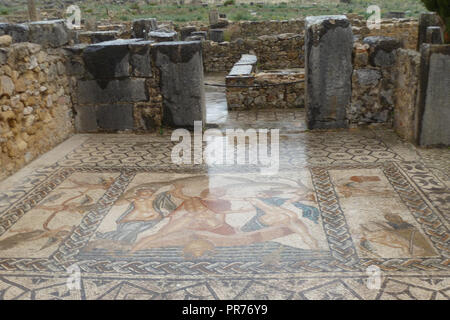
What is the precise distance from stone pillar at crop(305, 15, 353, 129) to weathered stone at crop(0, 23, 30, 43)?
382cm

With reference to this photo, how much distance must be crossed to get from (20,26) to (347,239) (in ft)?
17.0

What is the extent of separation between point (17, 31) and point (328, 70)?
14.0 ft

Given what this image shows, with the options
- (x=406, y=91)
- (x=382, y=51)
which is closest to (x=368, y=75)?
(x=382, y=51)

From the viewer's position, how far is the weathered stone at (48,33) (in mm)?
6047

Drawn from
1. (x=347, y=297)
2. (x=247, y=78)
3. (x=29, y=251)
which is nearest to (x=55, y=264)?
(x=29, y=251)

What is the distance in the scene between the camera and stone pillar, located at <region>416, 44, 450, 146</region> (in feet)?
16.8

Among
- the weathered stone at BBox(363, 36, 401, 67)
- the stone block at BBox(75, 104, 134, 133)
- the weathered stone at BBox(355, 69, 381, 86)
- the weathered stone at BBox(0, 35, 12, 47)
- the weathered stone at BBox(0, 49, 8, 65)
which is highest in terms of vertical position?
the weathered stone at BBox(0, 35, 12, 47)

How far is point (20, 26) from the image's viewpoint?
→ 6105mm

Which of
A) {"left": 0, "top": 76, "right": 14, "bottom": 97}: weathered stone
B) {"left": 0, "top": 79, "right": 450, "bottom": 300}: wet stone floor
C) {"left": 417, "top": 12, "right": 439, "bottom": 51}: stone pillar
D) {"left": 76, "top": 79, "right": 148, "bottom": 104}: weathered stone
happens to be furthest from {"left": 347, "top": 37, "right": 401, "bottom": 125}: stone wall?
{"left": 0, "top": 76, "right": 14, "bottom": 97}: weathered stone

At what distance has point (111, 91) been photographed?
6.54 meters

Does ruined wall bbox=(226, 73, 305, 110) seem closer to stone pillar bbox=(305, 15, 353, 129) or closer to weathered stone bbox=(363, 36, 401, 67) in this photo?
stone pillar bbox=(305, 15, 353, 129)

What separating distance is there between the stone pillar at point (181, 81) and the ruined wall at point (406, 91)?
2689mm

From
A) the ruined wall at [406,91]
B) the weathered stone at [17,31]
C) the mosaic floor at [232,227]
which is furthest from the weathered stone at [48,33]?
the ruined wall at [406,91]
